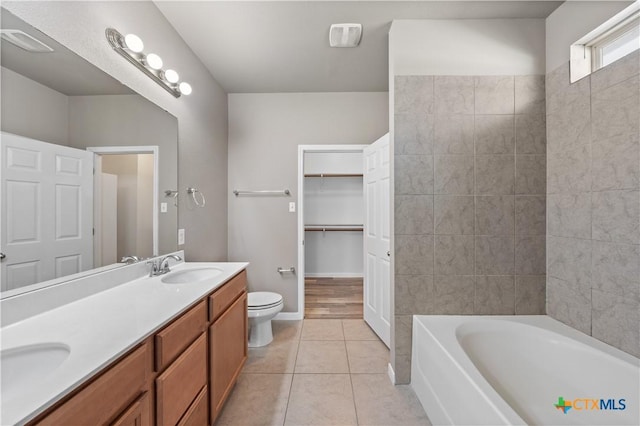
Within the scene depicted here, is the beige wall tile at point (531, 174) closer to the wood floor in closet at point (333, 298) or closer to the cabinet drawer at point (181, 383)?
the wood floor in closet at point (333, 298)

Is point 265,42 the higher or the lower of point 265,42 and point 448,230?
the higher

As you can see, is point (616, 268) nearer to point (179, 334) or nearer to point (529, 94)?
point (529, 94)

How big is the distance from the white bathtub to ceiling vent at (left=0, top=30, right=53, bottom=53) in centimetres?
222

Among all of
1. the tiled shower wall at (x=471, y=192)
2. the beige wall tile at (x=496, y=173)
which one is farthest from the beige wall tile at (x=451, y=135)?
the beige wall tile at (x=496, y=173)

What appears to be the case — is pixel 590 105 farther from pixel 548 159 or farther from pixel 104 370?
pixel 104 370

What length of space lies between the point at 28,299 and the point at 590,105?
9.42 feet

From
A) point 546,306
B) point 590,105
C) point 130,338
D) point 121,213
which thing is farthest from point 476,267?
point 121,213

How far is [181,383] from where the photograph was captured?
1122 mm

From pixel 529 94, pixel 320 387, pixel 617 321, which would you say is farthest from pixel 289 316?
pixel 529 94

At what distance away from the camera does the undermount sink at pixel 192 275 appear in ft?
5.66

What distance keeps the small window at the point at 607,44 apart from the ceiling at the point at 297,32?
369mm

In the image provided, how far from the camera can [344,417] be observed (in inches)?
63.4

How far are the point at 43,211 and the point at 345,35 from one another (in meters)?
2.06

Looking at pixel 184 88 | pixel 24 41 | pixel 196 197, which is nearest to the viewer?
pixel 24 41
